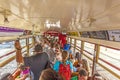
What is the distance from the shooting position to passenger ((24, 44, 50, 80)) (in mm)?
2439

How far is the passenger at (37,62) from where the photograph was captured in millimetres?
2439

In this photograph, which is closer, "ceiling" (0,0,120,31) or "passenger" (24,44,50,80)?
"ceiling" (0,0,120,31)

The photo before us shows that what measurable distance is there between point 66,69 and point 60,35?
636 cm

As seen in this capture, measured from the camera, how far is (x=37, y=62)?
249cm

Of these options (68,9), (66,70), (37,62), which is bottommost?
(66,70)

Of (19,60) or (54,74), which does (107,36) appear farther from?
(54,74)

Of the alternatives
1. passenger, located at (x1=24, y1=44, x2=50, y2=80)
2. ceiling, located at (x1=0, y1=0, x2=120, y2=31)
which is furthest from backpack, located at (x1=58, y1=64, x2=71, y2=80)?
ceiling, located at (x1=0, y1=0, x2=120, y2=31)

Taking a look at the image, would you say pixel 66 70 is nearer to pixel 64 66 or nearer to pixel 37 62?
pixel 64 66

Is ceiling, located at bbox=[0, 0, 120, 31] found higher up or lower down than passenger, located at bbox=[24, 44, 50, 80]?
higher up

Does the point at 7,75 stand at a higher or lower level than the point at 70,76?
higher

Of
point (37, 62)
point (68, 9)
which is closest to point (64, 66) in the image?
point (37, 62)

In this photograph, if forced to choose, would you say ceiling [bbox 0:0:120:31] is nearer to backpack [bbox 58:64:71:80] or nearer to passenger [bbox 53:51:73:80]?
passenger [bbox 53:51:73:80]

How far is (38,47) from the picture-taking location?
8.61 feet

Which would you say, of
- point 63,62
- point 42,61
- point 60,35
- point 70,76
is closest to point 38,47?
point 42,61
